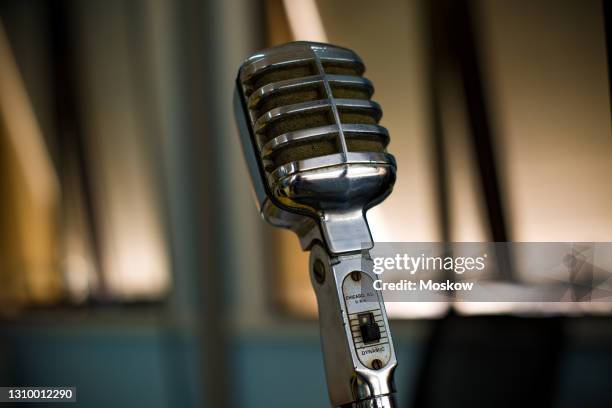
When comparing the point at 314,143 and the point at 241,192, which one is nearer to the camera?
the point at 314,143

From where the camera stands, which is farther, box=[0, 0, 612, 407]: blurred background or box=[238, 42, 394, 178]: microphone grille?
box=[0, 0, 612, 407]: blurred background

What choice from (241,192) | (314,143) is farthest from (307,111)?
(241,192)

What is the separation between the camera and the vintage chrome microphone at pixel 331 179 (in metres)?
0.34

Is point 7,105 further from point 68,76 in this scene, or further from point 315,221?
point 315,221

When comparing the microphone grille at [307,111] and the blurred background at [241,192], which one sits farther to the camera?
the blurred background at [241,192]

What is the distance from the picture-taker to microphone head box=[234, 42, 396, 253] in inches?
13.5

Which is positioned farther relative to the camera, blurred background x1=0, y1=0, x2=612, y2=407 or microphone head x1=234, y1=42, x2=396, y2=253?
blurred background x1=0, y1=0, x2=612, y2=407

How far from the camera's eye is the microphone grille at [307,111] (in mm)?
345

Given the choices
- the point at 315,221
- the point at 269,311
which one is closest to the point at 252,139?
the point at 315,221

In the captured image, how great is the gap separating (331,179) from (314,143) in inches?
1.0

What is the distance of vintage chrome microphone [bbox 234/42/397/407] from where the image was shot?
34cm

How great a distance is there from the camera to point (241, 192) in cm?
229

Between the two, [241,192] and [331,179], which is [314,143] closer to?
[331,179]

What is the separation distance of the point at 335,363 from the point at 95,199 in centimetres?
225
